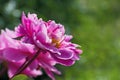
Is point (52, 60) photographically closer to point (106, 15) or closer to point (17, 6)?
point (17, 6)

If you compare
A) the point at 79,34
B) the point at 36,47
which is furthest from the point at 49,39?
the point at 79,34

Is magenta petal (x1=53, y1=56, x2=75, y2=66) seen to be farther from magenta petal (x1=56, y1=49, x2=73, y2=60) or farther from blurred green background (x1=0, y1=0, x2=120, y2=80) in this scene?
blurred green background (x1=0, y1=0, x2=120, y2=80)

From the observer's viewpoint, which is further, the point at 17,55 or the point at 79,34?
the point at 79,34

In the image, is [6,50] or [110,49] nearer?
[6,50]

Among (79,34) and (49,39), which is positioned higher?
(79,34)

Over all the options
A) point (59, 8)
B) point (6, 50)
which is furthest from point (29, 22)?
point (59, 8)

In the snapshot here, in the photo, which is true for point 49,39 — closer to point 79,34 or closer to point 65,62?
point 65,62
